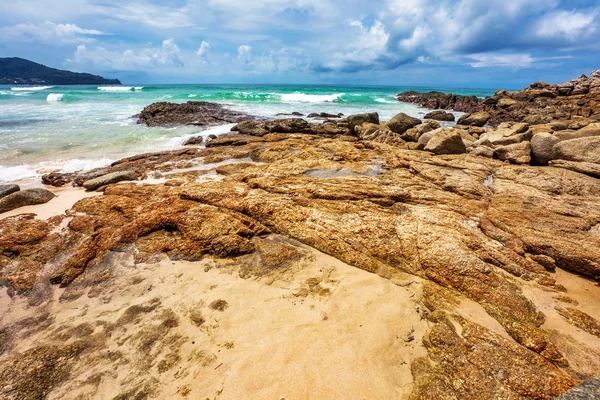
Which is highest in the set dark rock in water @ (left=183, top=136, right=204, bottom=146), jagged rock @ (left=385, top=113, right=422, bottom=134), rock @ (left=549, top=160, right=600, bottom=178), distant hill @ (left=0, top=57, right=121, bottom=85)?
distant hill @ (left=0, top=57, right=121, bottom=85)

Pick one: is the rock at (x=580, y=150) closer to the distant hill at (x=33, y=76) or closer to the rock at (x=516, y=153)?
the rock at (x=516, y=153)

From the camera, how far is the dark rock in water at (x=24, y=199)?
620 cm

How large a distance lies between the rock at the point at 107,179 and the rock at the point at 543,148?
1218 cm

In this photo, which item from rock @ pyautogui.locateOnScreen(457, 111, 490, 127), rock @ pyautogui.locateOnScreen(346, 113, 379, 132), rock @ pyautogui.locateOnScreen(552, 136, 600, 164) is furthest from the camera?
rock @ pyautogui.locateOnScreen(457, 111, 490, 127)

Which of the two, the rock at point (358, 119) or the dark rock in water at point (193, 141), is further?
the rock at point (358, 119)

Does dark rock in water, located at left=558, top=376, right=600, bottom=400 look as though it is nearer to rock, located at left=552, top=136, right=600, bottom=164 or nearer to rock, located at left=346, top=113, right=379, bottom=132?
rock, located at left=552, top=136, right=600, bottom=164

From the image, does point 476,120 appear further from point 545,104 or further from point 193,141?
point 193,141

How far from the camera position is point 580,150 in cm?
733

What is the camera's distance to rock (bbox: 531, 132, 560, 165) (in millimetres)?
7992

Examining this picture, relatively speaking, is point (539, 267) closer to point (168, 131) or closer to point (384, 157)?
point (384, 157)

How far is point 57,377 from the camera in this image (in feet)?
9.57

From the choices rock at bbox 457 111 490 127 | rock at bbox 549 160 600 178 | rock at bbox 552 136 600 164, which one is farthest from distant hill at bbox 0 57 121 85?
rock at bbox 549 160 600 178

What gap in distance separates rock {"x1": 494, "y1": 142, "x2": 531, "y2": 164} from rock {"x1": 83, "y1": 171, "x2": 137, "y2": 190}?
37.7 feet

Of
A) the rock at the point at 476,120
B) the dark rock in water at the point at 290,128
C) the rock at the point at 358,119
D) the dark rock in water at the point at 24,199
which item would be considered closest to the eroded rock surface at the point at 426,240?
the dark rock in water at the point at 24,199
